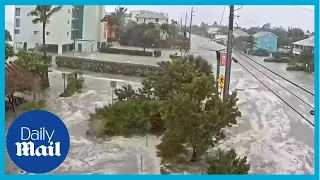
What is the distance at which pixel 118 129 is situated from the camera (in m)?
4.88

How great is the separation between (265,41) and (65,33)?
100 inches

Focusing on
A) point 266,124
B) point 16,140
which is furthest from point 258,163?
point 16,140

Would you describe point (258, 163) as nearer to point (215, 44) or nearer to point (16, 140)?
point (215, 44)

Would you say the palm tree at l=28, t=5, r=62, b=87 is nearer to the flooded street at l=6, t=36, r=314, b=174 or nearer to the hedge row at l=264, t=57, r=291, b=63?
the flooded street at l=6, t=36, r=314, b=174

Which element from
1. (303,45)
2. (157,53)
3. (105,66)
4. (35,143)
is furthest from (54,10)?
(303,45)

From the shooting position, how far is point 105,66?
16.2 ft

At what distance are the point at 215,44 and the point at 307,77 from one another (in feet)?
3.87

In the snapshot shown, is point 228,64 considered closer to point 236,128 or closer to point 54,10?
point 236,128

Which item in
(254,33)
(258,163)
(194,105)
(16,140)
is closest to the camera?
(16,140)

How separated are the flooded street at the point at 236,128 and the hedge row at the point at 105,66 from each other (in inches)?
2.5

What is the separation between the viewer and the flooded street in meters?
4.49

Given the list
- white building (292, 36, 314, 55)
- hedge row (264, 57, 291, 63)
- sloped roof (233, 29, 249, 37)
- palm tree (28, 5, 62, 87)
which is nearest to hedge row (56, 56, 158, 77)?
palm tree (28, 5, 62, 87)

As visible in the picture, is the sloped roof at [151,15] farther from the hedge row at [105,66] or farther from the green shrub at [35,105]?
the green shrub at [35,105]

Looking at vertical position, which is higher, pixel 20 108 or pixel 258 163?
pixel 20 108
